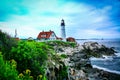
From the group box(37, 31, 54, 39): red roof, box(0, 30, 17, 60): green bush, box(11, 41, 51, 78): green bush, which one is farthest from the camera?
box(37, 31, 54, 39): red roof

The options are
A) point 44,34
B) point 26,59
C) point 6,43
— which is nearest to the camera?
point 26,59

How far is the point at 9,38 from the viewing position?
15.5m

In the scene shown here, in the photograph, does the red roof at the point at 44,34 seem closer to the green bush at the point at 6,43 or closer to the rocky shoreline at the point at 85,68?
the rocky shoreline at the point at 85,68

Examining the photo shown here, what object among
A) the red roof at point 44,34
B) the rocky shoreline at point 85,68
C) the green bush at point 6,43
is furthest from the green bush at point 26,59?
the red roof at point 44,34

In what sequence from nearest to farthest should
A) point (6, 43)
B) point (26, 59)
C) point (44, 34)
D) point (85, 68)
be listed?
1. point (26, 59)
2. point (6, 43)
3. point (85, 68)
4. point (44, 34)

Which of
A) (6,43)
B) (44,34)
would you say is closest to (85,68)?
(6,43)

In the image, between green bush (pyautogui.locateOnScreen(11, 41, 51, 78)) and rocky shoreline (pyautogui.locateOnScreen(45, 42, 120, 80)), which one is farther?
rocky shoreline (pyautogui.locateOnScreen(45, 42, 120, 80))

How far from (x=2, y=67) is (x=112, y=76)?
2409 cm

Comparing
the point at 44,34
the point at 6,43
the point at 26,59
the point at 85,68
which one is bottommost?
the point at 85,68

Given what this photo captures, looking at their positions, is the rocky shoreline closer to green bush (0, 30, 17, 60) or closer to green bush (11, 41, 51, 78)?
green bush (11, 41, 51, 78)

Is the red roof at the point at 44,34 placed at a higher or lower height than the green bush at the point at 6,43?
higher

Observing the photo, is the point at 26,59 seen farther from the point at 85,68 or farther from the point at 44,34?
the point at 44,34

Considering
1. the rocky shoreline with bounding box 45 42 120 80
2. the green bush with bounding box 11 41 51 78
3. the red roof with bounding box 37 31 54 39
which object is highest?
the red roof with bounding box 37 31 54 39

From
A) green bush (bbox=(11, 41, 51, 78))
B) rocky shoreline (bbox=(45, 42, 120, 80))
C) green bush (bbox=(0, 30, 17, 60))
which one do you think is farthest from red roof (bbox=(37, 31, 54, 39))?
green bush (bbox=(11, 41, 51, 78))
